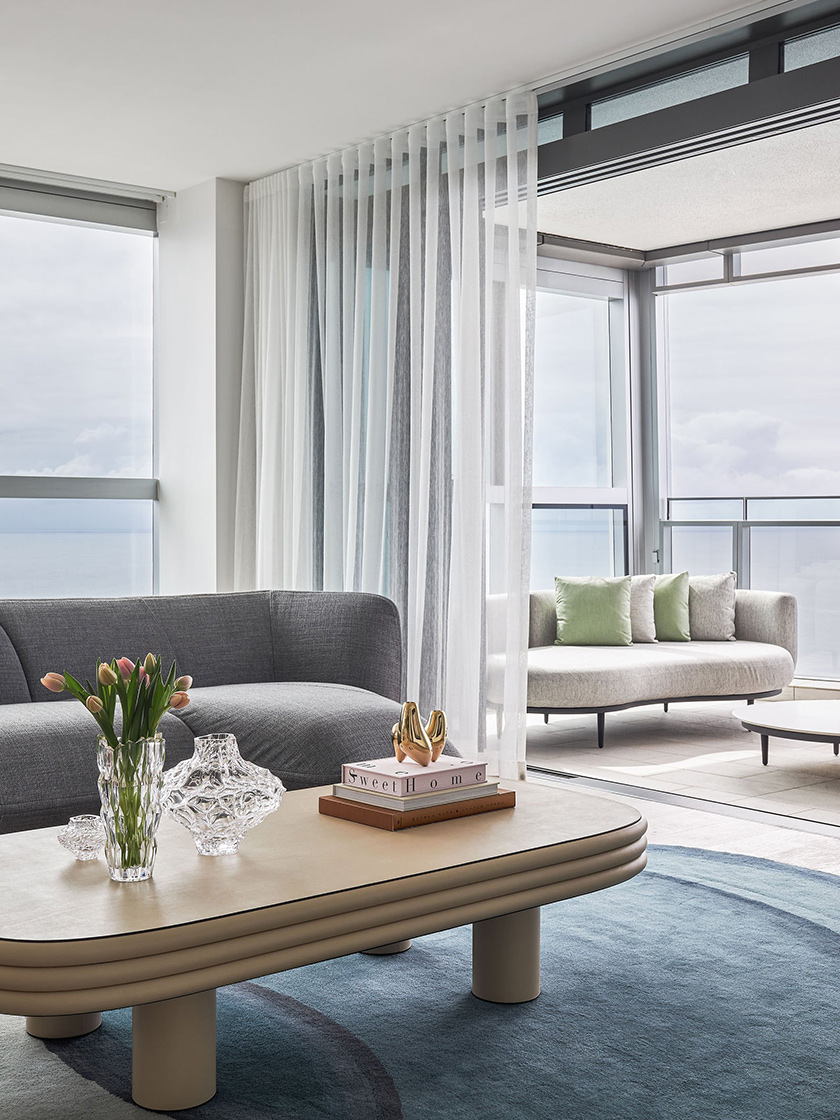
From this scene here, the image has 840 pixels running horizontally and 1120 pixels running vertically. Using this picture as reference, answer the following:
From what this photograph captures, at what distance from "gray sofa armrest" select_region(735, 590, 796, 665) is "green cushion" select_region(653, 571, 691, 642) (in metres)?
0.30

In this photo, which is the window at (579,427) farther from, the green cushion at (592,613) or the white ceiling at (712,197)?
the green cushion at (592,613)

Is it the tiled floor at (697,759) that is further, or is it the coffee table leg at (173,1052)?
the tiled floor at (697,759)

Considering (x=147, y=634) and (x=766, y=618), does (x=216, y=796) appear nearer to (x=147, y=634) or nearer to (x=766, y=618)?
(x=147, y=634)

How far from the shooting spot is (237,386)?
6082mm

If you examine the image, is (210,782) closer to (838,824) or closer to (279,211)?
(838,824)

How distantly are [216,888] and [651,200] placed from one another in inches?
209

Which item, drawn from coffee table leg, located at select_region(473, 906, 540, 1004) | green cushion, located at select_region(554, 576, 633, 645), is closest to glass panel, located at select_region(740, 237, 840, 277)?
green cushion, located at select_region(554, 576, 633, 645)

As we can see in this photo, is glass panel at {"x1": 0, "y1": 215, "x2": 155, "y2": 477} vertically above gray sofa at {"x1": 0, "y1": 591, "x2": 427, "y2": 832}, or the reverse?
glass panel at {"x1": 0, "y1": 215, "x2": 155, "y2": 477}

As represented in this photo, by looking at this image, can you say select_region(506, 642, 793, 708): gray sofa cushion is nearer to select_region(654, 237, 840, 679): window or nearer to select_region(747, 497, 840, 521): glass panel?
select_region(654, 237, 840, 679): window

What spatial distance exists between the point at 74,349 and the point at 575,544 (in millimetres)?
3297

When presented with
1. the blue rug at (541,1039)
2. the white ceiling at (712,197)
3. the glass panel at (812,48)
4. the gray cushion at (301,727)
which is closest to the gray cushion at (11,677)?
the gray cushion at (301,727)

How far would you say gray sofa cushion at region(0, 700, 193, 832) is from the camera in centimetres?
308

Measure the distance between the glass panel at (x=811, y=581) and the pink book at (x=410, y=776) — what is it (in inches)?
200

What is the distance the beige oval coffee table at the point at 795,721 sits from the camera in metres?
4.68
